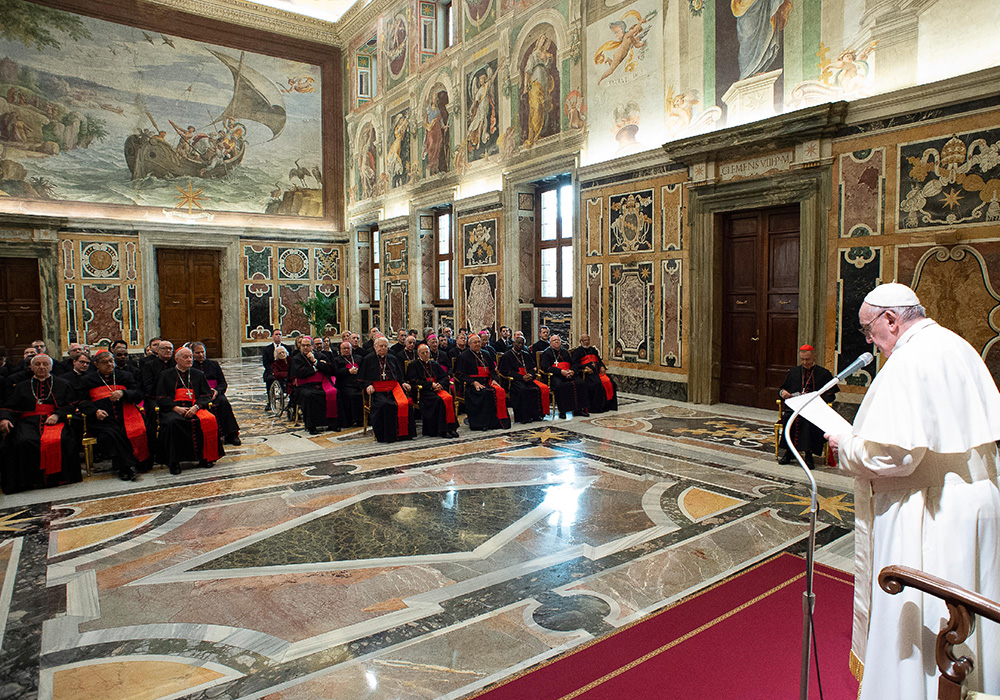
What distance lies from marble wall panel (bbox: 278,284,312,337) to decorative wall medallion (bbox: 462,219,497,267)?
282 inches

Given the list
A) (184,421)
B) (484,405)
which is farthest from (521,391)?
(184,421)

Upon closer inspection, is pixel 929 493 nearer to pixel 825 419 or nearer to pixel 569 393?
pixel 825 419

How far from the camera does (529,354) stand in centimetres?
983

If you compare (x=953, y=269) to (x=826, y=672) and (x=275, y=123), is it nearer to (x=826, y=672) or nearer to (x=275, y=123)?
(x=826, y=672)

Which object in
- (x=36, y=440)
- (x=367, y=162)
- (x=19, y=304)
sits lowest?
(x=36, y=440)

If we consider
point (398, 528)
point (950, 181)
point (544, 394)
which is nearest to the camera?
point (398, 528)

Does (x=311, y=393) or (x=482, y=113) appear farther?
(x=482, y=113)

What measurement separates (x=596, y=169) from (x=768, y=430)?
222 inches

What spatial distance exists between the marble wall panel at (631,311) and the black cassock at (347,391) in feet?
15.5

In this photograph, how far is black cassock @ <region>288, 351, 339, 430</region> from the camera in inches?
328

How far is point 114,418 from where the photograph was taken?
6.52 meters

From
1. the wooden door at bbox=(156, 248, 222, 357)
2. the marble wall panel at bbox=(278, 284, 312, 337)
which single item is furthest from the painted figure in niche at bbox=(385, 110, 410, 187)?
the wooden door at bbox=(156, 248, 222, 357)

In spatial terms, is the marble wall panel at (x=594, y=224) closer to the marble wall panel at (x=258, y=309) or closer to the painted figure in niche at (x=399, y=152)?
the painted figure in niche at (x=399, y=152)

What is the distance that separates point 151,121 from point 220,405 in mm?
13573
